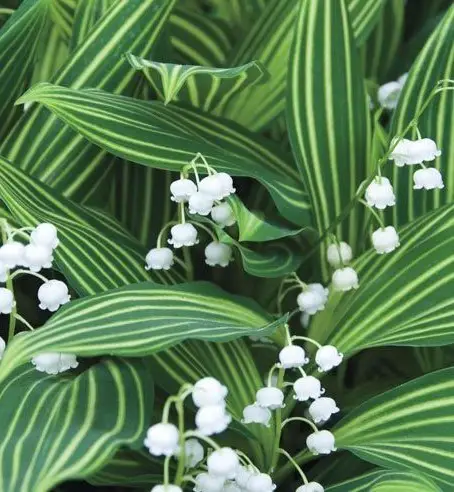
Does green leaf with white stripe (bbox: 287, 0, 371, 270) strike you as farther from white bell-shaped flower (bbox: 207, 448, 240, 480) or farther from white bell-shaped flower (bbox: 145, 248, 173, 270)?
white bell-shaped flower (bbox: 207, 448, 240, 480)

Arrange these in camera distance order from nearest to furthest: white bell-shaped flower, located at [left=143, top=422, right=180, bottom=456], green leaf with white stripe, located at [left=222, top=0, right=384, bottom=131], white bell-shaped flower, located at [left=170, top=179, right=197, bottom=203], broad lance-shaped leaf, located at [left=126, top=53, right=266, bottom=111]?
white bell-shaped flower, located at [left=143, top=422, right=180, bottom=456]
white bell-shaped flower, located at [left=170, top=179, right=197, bottom=203]
broad lance-shaped leaf, located at [left=126, top=53, right=266, bottom=111]
green leaf with white stripe, located at [left=222, top=0, right=384, bottom=131]

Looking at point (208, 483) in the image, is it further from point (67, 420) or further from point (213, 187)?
point (213, 187)

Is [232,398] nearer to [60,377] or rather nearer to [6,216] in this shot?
[60,377]

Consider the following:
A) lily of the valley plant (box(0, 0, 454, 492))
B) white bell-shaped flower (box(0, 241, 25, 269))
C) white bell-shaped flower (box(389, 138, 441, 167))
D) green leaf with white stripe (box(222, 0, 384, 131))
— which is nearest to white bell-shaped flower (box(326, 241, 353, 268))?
lily of the valley plant (box(0, 0, 454, 492))

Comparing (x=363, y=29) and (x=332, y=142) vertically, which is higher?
(x=363, y=29)

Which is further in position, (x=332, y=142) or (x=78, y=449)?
(x=332, y=142)

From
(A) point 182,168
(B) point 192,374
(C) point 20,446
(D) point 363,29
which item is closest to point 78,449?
(C) point 20,446
